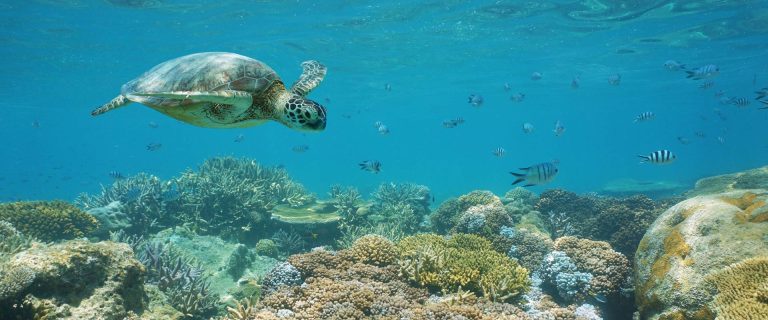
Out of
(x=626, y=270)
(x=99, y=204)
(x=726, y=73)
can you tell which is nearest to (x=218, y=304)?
(x=626, y=270)

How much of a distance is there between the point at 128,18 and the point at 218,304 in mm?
19641

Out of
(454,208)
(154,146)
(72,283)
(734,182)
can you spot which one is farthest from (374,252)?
(734,182)

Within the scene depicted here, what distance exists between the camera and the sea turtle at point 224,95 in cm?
463

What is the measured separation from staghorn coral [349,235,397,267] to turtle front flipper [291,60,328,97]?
2616 millimetres

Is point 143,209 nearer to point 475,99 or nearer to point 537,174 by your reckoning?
point 537,174

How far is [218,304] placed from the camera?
7461mm

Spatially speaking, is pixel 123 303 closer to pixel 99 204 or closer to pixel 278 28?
pixel 99 204

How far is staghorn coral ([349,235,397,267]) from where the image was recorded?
668 centimetres

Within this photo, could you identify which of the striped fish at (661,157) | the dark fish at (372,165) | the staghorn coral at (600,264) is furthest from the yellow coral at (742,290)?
the dark fish at (372,165)

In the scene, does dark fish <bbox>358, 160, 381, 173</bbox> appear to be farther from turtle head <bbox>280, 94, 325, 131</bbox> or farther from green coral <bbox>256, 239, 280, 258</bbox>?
turtle head <bbox>280, 94, 325, 131</bbox>

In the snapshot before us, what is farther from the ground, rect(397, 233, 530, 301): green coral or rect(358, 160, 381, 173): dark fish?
rect(397, 233, 530, 301): green coral

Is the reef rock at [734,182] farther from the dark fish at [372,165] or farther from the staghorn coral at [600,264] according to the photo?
the dark fish at [372,165]

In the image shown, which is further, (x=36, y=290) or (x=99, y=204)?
(x=99, y=204)

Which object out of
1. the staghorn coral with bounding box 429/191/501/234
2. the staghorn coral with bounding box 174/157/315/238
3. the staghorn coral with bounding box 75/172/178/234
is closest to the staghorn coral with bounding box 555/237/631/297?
the staghorn coral with bounding box 429/191/501/234
